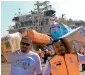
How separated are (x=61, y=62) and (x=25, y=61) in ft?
1.74

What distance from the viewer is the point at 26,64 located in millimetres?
4152

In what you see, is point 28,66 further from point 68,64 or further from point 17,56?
point 68,64

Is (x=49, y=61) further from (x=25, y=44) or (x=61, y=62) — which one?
(x=25, y=44)

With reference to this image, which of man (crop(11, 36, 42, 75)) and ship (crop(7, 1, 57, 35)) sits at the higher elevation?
man (crop(11, 36, 42, 75))

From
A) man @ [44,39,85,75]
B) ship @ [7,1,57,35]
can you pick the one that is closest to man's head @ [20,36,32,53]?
man @ [44,39,85,75]

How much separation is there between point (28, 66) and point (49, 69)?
0.32m

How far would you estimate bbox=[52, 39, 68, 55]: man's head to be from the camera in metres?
4.03

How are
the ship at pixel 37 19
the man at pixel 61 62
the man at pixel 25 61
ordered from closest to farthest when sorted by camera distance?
the man at pixel 61 62 → the man at pixel 25 61 → the ship at pixel 37 19

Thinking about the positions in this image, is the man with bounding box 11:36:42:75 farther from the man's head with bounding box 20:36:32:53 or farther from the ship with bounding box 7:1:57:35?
the ship with bounding box 7:1:57:35

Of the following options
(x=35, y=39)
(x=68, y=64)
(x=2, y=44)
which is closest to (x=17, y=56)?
(x=2, y=44)

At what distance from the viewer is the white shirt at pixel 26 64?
4141 mm

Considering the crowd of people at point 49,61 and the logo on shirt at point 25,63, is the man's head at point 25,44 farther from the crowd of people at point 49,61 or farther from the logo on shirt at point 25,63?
the logo on shirt at point 25,63

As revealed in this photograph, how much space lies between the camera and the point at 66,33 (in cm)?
447

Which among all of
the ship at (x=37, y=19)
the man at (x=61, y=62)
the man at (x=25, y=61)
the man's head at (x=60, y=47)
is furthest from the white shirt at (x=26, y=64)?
the ship at (x=37, y=19)
